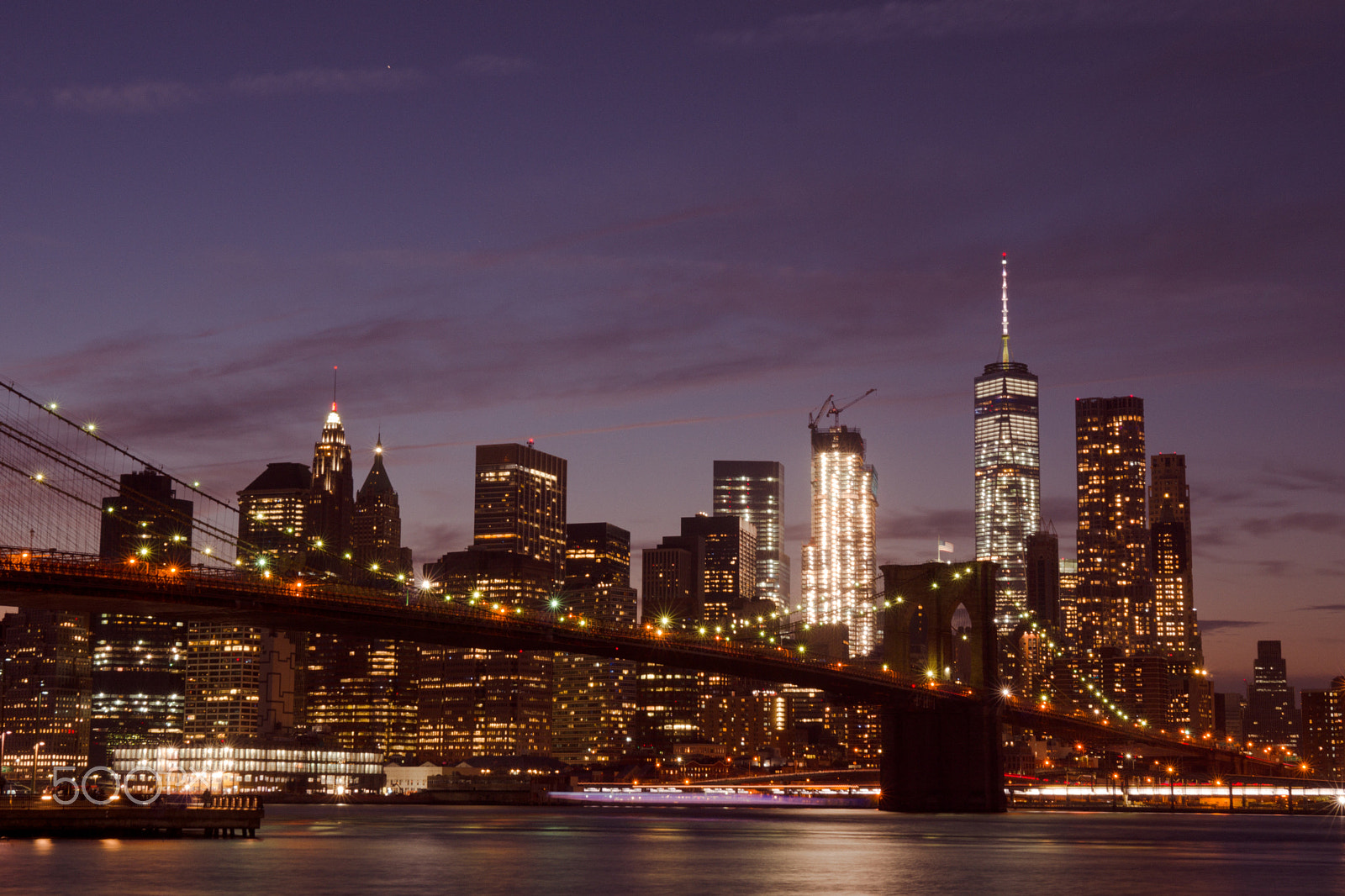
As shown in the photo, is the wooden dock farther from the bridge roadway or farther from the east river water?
the bridge roadway

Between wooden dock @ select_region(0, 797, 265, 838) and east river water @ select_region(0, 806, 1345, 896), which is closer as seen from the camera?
east river water @ select_region(0, 806, 1345, 896)

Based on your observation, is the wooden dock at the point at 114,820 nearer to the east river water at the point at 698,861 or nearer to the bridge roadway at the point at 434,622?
the east river water at the point at 698,861

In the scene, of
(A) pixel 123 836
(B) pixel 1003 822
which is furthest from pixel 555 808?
(A) pixel 123 836

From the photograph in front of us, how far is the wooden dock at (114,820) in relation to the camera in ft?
223

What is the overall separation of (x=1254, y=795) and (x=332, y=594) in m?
113

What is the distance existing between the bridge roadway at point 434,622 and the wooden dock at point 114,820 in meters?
8.32

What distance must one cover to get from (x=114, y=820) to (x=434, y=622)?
17220 mm

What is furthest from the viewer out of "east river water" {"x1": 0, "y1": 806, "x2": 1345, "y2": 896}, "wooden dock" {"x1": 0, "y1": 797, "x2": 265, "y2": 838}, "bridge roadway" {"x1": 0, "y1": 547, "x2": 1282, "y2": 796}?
"wooden dock" {"x1": 0, "y1": 797, "x2": 265, "y2": 838}

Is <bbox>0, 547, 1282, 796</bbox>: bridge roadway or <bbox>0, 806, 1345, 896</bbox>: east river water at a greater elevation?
<bbox>0, 547, 1282, 796</bbox>: bridge roadway

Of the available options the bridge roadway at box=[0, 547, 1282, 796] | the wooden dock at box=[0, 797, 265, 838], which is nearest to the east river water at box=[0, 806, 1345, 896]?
the wooden dock at box=[0, 797, 265, 838]

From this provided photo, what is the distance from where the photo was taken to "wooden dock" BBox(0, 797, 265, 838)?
223 feet

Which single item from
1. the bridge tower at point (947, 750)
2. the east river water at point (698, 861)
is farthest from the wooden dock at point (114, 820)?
the bridge tower at point (947, 750)

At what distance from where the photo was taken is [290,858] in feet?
200

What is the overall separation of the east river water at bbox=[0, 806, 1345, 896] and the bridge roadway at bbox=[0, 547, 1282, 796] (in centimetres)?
841
